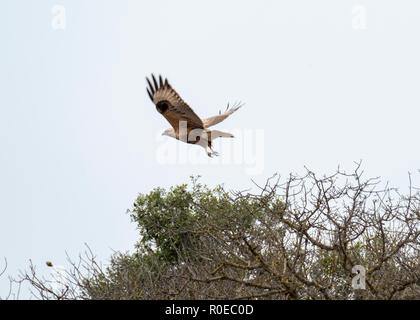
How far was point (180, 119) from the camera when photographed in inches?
567

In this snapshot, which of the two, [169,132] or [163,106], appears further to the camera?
[169,132]

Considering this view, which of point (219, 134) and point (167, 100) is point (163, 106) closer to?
point (167, 100)

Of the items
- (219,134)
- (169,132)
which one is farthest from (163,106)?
(219,134)

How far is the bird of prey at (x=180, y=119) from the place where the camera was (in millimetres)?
14128

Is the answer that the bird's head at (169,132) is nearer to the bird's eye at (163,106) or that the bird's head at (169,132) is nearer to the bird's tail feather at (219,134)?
the bird's eye at (163,106)

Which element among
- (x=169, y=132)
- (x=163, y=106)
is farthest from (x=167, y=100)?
(x=169, y=132)

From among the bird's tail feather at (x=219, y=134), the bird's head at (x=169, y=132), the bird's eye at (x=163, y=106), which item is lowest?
the bird's tail feather at (x=219, y=134)

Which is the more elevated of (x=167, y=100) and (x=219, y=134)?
(x=167, y=100)

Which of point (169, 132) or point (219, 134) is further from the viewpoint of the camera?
point (169, 132)

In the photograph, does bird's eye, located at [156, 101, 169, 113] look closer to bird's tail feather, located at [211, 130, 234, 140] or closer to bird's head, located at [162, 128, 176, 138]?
bird's head, located at [162, 128, 176, 138]

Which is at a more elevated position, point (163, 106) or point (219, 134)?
point (163, 106)

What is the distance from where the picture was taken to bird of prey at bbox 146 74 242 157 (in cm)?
1413
